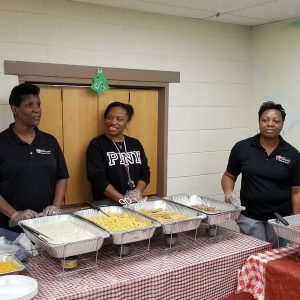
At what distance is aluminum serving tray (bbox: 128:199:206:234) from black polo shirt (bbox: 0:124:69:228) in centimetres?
62

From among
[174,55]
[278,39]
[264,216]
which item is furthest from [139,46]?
[264,216]

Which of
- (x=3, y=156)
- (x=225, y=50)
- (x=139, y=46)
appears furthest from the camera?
(x=225, y=50)

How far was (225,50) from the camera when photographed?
12.9ft

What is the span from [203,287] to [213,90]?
2301mm

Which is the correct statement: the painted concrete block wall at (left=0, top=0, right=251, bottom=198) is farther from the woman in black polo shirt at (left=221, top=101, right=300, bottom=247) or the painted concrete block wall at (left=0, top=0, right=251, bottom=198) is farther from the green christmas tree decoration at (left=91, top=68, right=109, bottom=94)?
the woman in black polo shirt at (left=221, top=101, right=300, bottom=247)

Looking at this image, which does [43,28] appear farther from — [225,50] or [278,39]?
[278,39]

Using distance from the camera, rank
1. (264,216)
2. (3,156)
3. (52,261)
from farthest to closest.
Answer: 1. (264,216)
2. (3,156)
3. (52,261)

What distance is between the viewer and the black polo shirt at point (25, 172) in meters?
2.48

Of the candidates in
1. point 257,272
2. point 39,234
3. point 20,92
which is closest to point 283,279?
point 257,272

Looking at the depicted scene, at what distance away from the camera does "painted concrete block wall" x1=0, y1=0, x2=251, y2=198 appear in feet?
9.51

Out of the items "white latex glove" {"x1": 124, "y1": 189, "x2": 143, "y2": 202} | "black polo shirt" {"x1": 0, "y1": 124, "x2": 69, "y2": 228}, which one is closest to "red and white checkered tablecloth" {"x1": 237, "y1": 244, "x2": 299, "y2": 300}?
"white latex glove" {"x1": 124, "y1": 189, "x2": 143, "y2": 202}

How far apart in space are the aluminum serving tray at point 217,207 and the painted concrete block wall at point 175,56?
1.11m

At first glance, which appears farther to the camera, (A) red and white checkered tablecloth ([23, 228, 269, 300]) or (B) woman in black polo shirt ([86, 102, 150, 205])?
(B) woman in black polo shirt ([86, 102, 150, 205])

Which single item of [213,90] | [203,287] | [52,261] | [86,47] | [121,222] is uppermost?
[86,47]
